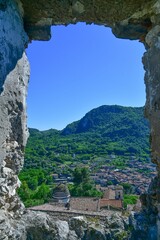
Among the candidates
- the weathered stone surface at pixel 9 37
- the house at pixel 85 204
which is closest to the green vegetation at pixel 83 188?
the house at pixel 85 204

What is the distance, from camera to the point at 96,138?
11481 cm

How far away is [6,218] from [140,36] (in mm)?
2387

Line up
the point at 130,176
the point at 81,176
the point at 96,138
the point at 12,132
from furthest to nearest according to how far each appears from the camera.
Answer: the point at 96,138, the point at 130,176, the point at 81,176, the point at 12,132

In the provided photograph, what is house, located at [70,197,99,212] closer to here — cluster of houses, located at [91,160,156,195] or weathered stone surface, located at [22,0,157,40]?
weathered stone surface, located at [22,0,157,40]

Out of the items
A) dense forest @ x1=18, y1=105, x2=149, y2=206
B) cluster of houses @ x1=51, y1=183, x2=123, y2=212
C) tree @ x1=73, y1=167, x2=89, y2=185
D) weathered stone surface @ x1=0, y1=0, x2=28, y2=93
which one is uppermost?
dense forest @ x1=18, y1=105, x2=149, y2=206

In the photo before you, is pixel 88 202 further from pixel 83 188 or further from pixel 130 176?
pixel 130 176

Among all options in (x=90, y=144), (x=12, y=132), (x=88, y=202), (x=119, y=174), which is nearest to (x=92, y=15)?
(x=12, y=132)

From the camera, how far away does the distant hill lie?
92438mm

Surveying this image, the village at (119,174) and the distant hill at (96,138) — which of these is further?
the distant hill at (96,138)

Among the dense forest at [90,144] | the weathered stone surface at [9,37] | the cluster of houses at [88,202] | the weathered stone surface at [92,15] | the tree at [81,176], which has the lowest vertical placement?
the cluster of houses at [88,202]

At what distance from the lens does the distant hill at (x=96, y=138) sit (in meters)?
92.4

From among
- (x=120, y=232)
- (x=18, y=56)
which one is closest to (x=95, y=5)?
(x=18, y=56)

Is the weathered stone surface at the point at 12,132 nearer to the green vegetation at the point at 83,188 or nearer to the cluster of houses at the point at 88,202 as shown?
the cluster of houses at the point at 88,202

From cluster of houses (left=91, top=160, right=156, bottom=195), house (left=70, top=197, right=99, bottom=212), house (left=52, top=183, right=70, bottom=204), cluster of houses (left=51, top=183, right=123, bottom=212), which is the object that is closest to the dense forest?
cluster of houses (left=91, top=160, right=156, bottom=195)
